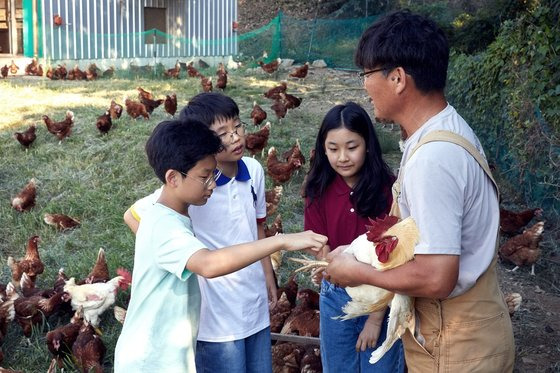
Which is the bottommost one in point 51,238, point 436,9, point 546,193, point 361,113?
point 51,238

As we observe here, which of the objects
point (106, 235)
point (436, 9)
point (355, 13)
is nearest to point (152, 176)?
point (106, 235)

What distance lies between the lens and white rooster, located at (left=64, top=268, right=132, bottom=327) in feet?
15.1

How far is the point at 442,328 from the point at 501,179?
631cm

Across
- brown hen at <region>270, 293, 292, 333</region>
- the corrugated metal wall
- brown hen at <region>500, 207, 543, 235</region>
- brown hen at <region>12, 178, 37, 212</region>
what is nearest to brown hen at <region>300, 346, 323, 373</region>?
brown hen at <region>270, 293, 292, 333</region>

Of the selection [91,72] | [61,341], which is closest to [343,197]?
[61,341]

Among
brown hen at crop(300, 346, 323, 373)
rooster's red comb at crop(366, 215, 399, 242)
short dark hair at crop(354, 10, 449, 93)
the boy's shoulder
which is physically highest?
short dark hair at crop(354, 10, 449, 93)

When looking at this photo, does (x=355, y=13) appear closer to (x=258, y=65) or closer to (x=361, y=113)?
(x=258, y=65)

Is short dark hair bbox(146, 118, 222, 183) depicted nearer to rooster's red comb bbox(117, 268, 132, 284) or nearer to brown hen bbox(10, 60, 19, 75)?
rooster's red comb bbox(117, 268, 132, 284)

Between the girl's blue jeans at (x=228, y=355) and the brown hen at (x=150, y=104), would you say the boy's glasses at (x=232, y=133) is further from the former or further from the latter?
the brown hen at (x=150, y=104)

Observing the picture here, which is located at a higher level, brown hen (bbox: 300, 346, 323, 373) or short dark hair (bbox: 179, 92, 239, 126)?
short dark hair (bbox: 179, 92, 239, 126)

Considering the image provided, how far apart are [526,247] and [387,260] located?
173 inches

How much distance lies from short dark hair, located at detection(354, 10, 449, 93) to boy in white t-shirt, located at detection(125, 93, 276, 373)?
106 cm

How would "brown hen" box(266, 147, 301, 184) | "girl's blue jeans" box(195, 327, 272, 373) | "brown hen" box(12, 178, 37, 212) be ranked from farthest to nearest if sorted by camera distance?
"brown hen" box(266, 147, 301, 184) < "brown hen" box(12, 178, 37, 212) < "girl's blue jeans" box(195, 327, 272, 373)

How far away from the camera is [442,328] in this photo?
2.02m
